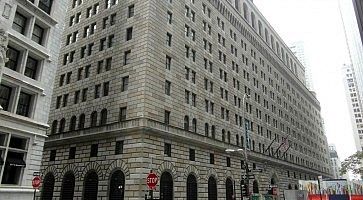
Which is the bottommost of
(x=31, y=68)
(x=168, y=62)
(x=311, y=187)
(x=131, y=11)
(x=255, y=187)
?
(x=311, y=187)

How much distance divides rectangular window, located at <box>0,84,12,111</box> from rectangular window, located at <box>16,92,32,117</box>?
989 millimetres

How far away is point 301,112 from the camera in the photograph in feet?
309

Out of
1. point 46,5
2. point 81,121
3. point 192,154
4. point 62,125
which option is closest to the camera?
point 46,5

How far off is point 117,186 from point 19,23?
17.5 metres

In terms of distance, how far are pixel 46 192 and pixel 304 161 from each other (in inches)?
2668

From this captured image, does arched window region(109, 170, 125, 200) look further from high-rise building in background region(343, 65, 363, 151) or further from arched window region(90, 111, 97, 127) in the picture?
high-rise building in background region(343, 65, 363, 151)

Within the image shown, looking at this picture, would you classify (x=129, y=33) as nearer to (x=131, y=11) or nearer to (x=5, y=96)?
(x=131, y=11)

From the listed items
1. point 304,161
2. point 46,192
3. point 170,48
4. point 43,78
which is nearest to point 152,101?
point 170,48

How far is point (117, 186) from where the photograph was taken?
106 ft

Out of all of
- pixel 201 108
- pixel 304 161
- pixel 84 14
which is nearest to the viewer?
pixel 201 108

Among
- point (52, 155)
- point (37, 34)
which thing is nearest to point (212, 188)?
point (52, 155)

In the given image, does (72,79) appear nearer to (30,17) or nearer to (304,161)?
(30,17)

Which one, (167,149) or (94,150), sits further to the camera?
(94,150)

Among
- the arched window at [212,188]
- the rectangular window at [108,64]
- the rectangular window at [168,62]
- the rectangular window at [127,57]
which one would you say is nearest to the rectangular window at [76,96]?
the rectangular window at [108,64]
